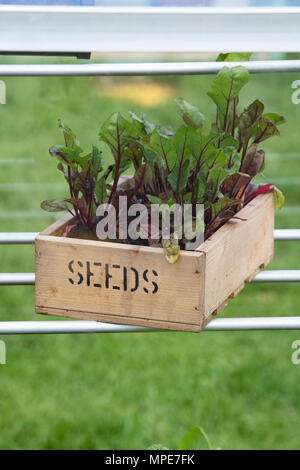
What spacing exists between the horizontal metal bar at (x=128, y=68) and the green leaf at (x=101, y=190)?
0.64ft

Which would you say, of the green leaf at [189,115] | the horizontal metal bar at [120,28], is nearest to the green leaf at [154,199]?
the green leaf at [189,115]

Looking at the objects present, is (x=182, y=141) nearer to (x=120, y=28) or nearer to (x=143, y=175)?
(x=143, y=175)

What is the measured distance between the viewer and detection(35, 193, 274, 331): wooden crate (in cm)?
111

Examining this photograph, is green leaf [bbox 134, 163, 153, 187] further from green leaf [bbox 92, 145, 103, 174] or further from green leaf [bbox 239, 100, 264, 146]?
green leaf [bbox 239, 100, 264, 146]

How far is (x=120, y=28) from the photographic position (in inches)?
50.0

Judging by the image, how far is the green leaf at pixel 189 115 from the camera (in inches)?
47.6

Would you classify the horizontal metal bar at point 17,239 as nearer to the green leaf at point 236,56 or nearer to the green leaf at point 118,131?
the green leaf at point 118,131

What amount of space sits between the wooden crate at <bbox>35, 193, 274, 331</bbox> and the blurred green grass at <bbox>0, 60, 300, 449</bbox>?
2.46ft

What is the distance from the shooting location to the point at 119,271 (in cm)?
113

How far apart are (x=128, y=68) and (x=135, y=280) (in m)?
0.35

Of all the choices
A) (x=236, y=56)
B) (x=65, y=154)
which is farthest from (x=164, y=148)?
(x=236, y=56)

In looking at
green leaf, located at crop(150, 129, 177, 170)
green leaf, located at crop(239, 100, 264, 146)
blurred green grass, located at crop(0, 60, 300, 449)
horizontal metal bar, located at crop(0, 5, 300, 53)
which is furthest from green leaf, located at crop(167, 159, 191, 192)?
blurred green grass, located at crop(0, 60, 300, 449)
